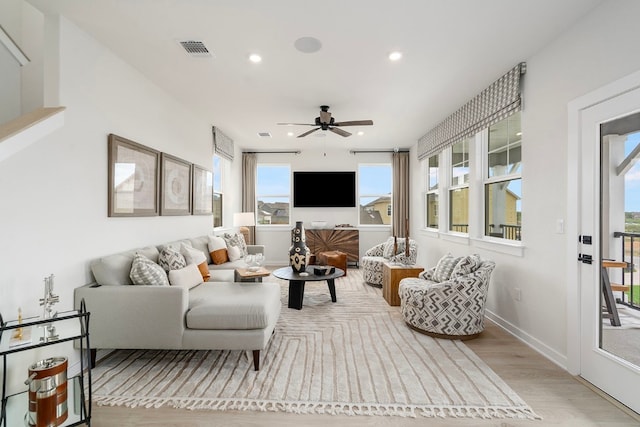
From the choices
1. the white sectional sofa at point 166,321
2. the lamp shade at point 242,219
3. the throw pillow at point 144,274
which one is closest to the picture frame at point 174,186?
the throw pillow at point 144,274

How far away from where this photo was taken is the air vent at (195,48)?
8.52ft

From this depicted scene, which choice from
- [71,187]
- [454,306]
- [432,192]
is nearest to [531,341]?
[454,306]

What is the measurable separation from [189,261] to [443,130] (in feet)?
13.5

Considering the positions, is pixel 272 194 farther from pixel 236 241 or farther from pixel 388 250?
pixel 388 250

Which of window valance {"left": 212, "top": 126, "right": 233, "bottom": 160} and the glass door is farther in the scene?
window valance {"left": 212, "top": 126, "right": 233, "bottom": 160}

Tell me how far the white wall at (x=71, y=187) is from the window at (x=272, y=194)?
12.6 feet

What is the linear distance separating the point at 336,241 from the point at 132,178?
435 centimetres

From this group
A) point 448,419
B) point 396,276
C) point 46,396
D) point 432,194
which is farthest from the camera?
point 432,194

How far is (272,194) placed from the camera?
7211 millimetres

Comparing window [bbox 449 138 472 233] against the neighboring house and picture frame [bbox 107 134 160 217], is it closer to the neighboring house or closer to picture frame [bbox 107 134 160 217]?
the neighboring house

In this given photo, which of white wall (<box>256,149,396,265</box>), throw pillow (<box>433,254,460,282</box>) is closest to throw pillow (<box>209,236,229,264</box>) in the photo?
white wall (<box>256,149,396,265</box>)

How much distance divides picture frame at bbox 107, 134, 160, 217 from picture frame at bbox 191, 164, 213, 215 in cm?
99

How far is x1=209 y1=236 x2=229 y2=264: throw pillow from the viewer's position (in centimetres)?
440

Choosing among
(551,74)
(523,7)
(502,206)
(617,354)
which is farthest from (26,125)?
(502,206)
